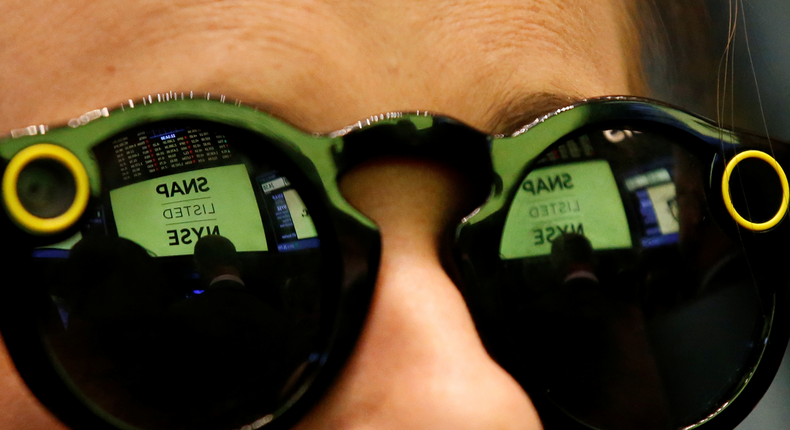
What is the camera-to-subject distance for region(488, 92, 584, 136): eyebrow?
23.0 inches

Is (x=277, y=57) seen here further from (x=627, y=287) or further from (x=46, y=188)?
(x=627, y=287)

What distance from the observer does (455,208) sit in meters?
0.55

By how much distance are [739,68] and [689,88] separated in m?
0.10

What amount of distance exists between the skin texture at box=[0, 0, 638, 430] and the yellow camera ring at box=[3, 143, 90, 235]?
0.05m

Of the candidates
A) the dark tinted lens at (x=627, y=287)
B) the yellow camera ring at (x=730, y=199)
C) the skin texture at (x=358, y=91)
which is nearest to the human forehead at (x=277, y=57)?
the skin texture at (x=358, y=91)

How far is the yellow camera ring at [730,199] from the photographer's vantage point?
0.62 meters

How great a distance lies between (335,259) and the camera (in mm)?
491

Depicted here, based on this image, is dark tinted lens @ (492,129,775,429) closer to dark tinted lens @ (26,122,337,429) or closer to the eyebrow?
the eyebrow

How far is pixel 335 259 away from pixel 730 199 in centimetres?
43

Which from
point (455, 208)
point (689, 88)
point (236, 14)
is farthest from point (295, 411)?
point (689, 88)

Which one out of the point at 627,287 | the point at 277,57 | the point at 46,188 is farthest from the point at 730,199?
the point at 46,188

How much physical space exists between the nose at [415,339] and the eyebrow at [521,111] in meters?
0.08

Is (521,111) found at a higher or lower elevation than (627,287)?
higher

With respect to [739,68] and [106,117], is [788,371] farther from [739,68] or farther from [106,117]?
[106,117]
